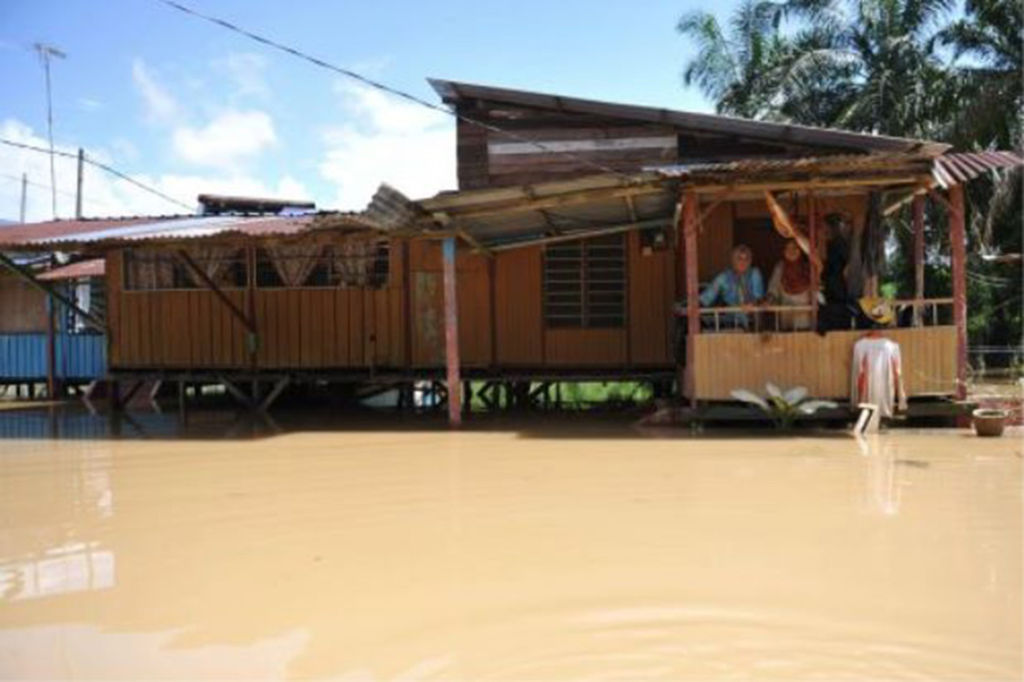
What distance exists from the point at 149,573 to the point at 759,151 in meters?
10.7

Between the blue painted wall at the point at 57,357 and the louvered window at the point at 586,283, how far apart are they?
8.93 metres

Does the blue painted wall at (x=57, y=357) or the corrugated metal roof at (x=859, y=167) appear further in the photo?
the blue painted wall at (x=57, y=357)

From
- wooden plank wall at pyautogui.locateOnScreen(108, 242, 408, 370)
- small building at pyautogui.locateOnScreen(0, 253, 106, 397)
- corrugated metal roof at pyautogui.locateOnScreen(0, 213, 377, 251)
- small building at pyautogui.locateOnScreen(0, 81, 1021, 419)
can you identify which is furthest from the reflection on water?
small building at pyautogui.locateOnScreen(0, 253, 106, 397)

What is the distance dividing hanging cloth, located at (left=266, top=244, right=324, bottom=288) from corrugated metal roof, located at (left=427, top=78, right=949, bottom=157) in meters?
3.48

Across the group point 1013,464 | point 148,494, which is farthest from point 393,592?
point 1013,464

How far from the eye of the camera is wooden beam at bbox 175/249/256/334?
13.8 metres

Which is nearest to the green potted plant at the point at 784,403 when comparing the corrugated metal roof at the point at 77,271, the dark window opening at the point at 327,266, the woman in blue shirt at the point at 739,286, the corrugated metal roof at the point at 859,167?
the woman in blue shirt at the point at 739,286

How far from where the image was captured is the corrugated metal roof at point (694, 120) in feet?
40.2

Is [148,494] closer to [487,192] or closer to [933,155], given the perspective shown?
[487,192]

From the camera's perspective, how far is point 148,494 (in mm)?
7555

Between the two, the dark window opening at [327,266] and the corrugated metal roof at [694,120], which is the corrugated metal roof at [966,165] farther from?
the dark window opening at [327,266]

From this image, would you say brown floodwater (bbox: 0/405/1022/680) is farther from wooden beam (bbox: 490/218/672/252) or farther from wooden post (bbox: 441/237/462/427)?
wooden beam (bbox: 490/218/672/252)

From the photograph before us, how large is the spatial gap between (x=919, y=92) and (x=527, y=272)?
1319 centimetres

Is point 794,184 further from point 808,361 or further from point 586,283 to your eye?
point 586,283
